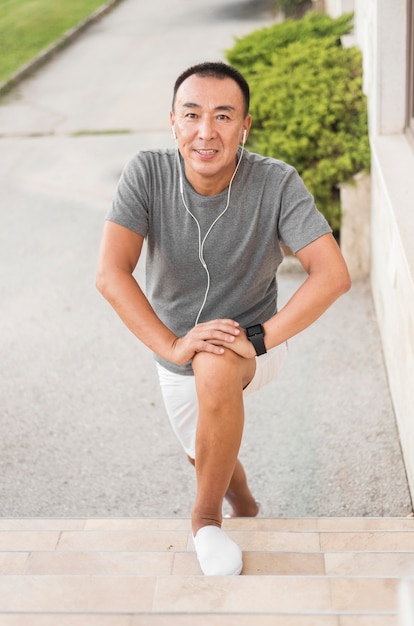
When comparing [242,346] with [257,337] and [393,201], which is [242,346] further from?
[393,201]

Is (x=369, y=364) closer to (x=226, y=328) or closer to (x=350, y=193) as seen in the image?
(x=350, y=193)

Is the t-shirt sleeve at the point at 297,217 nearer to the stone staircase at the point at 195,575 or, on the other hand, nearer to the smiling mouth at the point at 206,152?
the smiling mouth at the point at 206,152

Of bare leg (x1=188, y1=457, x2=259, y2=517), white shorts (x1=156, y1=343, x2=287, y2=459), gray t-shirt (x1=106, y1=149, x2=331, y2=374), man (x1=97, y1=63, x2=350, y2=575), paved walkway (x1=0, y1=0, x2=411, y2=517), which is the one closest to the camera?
man (x1=97, y1=63, x2=350, y2=575)

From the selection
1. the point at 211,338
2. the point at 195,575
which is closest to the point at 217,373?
the point at 211,338

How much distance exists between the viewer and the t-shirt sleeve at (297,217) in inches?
110

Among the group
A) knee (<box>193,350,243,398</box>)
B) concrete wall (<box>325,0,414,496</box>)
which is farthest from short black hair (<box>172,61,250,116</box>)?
concrete wall (<box>325,0,414,496</box>)

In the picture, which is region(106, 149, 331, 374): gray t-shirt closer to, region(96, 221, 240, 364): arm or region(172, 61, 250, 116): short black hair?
region(96, 221, 240, 364): arm

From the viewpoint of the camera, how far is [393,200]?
13.3 ft

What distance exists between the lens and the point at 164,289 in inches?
117

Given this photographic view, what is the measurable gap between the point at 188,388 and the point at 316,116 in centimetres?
294

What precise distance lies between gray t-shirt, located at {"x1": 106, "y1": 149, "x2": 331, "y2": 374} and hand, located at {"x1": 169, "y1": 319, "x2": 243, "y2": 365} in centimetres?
20

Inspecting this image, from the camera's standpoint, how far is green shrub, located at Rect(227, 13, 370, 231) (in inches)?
211

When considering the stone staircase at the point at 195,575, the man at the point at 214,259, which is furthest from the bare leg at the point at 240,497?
the man at the point at 214,259

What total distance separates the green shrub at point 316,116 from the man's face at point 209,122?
8.54 feet
